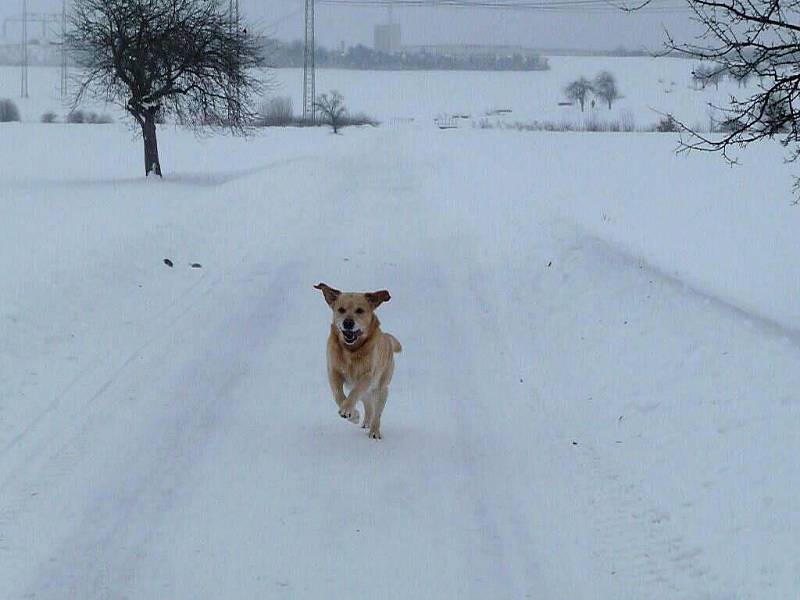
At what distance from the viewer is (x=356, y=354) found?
24.1 feet

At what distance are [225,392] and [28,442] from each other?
6.41ft

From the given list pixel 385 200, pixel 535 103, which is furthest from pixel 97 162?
pixel 535 103

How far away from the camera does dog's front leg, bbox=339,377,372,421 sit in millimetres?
7219

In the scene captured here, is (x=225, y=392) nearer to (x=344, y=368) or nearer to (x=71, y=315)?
(x=344, y=368)

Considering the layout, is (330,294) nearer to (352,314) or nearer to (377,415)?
(352,314)

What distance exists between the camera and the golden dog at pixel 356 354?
7.25 meters

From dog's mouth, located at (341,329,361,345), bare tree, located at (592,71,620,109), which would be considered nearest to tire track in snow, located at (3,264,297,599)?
dog's mouth, located at (341,329,361,345)

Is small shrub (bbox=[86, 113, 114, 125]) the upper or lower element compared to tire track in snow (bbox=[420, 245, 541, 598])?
upper

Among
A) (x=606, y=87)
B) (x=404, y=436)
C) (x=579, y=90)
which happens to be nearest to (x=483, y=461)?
(x=404, y=436)

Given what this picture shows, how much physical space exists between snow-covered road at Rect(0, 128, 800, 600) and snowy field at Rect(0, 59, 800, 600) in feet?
0.09

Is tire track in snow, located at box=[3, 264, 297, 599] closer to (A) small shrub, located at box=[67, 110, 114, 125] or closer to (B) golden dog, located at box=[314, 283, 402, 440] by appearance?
(B) golden dog, located at box=[314, 283, 402, 440]

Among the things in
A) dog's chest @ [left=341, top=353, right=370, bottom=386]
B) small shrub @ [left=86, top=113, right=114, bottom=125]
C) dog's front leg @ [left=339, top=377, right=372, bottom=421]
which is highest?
small shrub @ [left=86, top=113, right=114, bottom=125]

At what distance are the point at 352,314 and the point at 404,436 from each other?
1.10 m

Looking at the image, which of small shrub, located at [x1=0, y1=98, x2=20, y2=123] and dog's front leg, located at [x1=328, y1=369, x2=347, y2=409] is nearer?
dog's front leg, located at [x1=328, y1=369, x2=347, y2=409]
